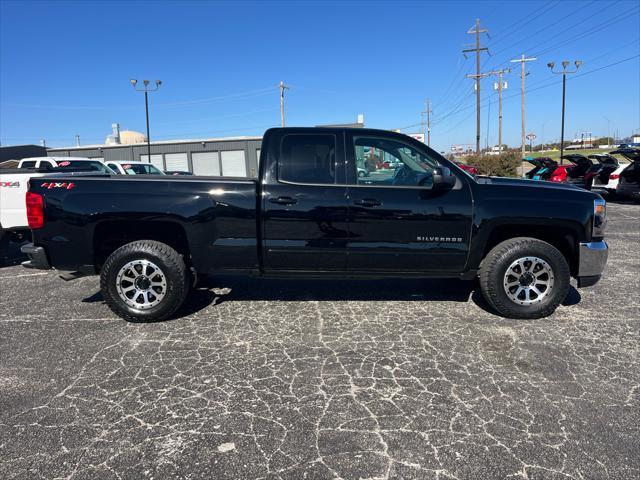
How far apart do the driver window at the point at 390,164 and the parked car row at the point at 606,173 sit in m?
10.0

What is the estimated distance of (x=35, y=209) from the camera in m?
4.32

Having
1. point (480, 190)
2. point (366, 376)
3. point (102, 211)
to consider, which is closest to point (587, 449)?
point (366, 376)

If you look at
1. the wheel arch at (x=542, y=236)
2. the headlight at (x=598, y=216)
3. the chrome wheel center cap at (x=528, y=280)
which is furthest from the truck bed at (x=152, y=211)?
the headlight at (x=598, y=216)

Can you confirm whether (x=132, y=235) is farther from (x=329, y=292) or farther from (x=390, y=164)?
(x=390, y=164)

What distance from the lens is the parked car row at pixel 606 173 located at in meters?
13.7

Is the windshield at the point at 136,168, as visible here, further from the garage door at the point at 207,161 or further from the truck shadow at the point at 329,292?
the garage door at the point at 207,161

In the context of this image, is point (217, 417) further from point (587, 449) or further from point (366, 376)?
point (587, 449)

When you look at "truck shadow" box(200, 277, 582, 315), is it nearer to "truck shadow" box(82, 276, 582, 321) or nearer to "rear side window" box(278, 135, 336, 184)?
"truck shadow" box(82, 276, 582, 321)

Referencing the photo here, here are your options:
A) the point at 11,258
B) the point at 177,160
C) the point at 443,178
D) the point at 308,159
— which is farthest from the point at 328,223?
the point at 177,160

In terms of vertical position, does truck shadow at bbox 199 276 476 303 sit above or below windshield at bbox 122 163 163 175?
below

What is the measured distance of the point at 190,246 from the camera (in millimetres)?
4422

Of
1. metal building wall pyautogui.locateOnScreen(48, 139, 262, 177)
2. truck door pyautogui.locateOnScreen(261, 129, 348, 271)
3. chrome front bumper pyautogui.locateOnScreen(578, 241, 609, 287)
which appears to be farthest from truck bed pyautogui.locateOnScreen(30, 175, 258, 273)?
metal building wall pyautogui.locateOnScreen(48, 139, 262, 177)

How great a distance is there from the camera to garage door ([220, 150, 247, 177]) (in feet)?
136

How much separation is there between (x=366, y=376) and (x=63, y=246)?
3269mm
